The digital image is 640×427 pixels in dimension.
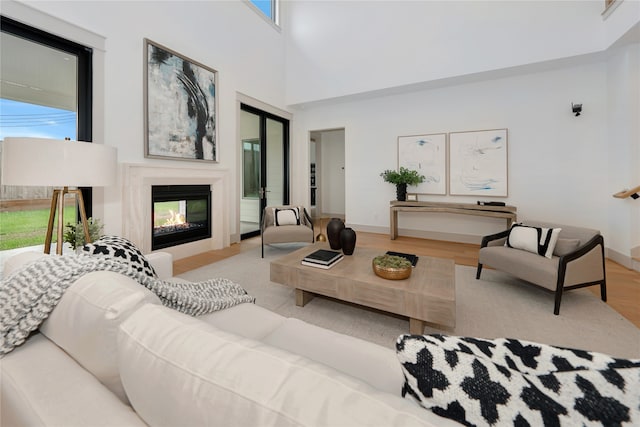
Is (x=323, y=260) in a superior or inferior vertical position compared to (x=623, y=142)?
inferior

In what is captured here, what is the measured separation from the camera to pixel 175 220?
3.85 metres

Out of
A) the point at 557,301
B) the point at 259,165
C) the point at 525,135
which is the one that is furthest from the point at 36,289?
the point at 525,135

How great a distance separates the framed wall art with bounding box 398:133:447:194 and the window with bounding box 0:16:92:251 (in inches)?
189

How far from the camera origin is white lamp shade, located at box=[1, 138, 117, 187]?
5.18 feet

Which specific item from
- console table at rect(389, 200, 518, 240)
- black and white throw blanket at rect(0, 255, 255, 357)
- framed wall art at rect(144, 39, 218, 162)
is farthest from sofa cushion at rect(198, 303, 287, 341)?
console table at rect(389, 200, 518, 240)

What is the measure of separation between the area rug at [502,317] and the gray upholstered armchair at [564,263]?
0.66ft

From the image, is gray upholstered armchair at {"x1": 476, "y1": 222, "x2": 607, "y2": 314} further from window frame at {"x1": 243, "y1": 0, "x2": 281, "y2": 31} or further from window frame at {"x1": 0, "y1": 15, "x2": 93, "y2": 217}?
window frame at {"x1": 243, "y1": 0, "x2": 281, "y2": 31}

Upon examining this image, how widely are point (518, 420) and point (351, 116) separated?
581 cm

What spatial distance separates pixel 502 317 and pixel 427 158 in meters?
3.47

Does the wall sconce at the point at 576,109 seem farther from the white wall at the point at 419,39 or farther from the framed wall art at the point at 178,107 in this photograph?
the framed wall art at the point at 178,107

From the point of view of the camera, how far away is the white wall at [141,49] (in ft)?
Result: 9.12

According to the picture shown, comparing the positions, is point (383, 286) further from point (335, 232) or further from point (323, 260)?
point (335, 232)

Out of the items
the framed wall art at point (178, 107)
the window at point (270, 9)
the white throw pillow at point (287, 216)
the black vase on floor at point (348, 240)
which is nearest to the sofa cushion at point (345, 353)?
the black vase on floor at point (348, 240)

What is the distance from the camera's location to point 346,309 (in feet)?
7.34
